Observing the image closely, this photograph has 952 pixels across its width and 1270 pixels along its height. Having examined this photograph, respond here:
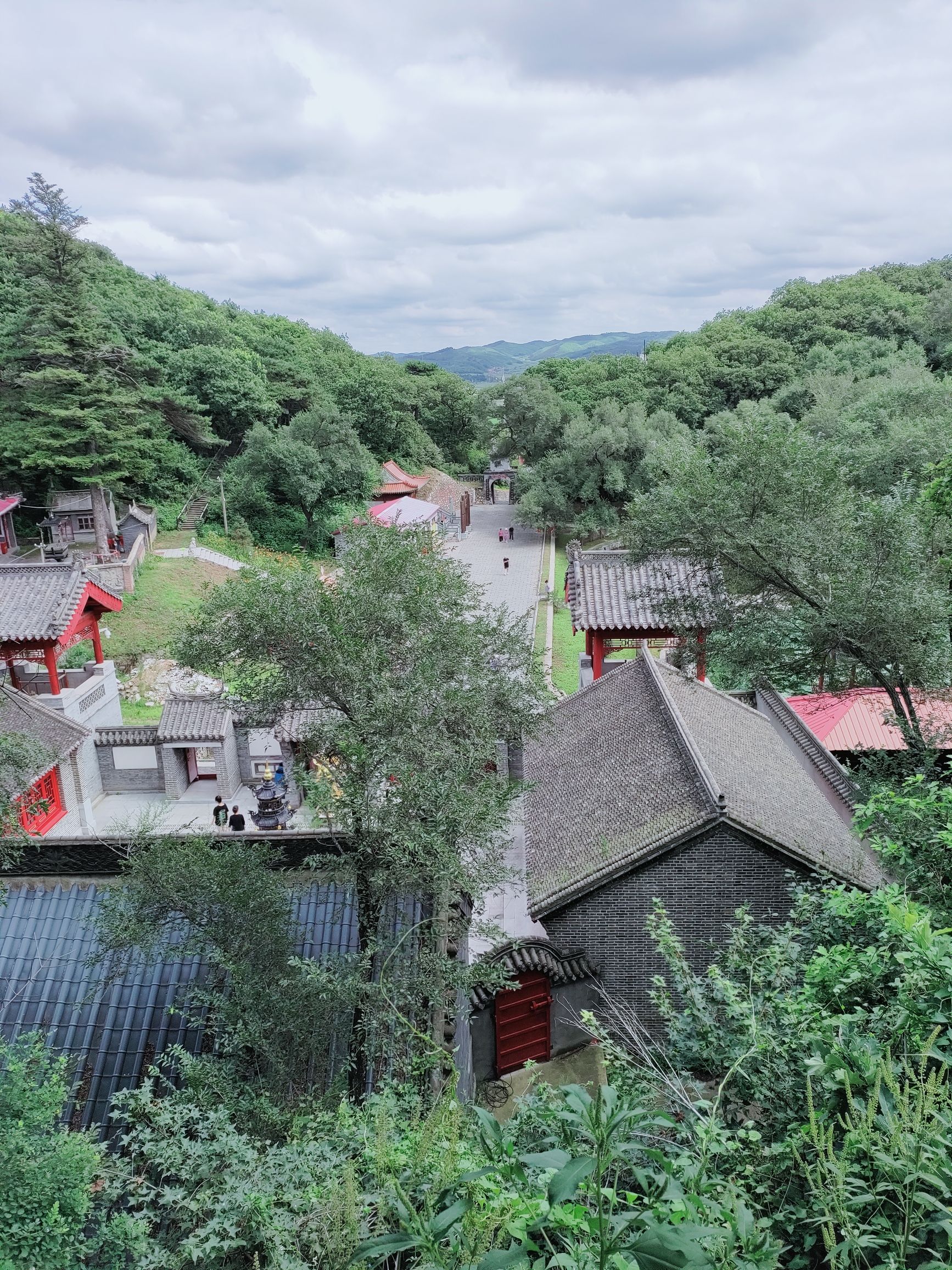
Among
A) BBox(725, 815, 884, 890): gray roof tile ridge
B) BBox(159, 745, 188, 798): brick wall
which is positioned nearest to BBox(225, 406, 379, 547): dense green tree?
BBox(159, 745, 188, 798): brick wall

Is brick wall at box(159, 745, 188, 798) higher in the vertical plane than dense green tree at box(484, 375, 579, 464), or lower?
lower

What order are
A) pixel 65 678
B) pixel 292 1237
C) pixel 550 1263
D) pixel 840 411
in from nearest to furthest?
pixel 550 1263 → pixel 292 1237 → pixel 65 678 → pixel 840 411

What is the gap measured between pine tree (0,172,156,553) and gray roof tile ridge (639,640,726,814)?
1963 cm

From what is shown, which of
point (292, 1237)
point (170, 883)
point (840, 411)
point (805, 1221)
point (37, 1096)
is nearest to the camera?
point (805, 1221)

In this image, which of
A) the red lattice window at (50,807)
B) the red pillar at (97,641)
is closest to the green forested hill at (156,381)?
the red pillar at (97,641)

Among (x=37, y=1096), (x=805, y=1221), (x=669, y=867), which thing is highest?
(x=805, y=1221)

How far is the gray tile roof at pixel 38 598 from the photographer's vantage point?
48.8 ft

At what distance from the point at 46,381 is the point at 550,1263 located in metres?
27.8

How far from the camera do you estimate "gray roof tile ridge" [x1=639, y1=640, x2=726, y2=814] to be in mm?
8548

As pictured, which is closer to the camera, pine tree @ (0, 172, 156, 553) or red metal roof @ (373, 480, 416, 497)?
pine tree @ (0, 172, 156, 553)

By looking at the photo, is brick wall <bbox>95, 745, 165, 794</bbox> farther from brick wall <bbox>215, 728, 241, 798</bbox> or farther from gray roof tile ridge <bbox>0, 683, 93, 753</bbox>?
gray roof tile ridge <bbox>0, 683, 93, 753</bbox>

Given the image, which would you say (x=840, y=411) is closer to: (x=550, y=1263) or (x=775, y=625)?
(x=775, y=625)

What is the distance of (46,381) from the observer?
2459 cm

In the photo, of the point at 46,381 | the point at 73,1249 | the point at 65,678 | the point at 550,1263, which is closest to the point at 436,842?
the point at 73,1249
